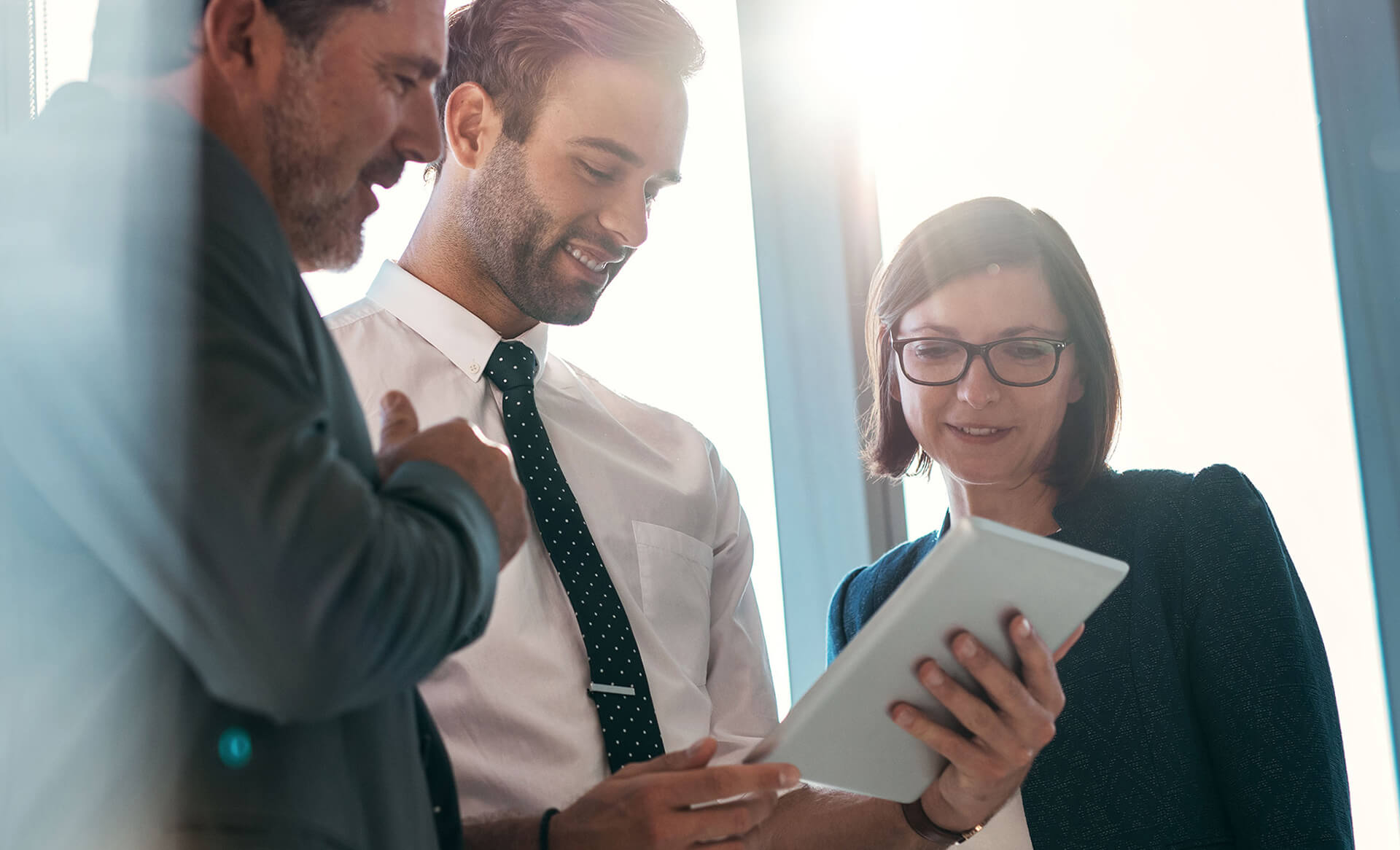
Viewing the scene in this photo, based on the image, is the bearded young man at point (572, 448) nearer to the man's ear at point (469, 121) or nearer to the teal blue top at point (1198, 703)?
the man's ear at point (469, 121)

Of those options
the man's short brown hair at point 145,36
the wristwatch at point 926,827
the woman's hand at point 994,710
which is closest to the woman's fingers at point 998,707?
the woman's hand at point 994,710

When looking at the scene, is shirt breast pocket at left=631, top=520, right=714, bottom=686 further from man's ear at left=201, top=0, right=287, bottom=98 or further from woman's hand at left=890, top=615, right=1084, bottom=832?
man's ear at left=201, top=0, right=287, bottom=98

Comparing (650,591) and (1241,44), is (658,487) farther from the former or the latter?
(1241,44)

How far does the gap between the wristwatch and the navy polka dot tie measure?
0.31 m

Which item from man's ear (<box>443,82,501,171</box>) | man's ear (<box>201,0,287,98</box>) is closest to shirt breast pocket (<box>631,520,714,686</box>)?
man's ear (<box>443,82,501,171</box>)

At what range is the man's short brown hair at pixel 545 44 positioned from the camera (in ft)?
5.52

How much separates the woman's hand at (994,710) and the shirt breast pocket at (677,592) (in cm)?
43

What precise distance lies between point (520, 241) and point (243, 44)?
0.77 m

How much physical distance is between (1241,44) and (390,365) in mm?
1917

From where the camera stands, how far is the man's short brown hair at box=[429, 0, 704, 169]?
5.52 ft

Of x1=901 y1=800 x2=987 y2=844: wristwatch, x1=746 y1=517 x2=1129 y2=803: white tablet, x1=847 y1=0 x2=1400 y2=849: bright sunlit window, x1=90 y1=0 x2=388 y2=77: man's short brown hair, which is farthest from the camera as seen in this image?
x1=847 y1=0 x2=1400 y2=849: bright sunlit window

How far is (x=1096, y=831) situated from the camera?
1.50 metres

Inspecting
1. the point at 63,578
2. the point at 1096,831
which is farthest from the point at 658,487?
the point at 63,578

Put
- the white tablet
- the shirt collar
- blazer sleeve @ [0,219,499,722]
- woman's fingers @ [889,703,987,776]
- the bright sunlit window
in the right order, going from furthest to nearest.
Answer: the bright sunlit window, the shirt collar, woman's fingers @ [889,703,987,776], the white tablet, blazer sleeve @ [0,219,499,722]
